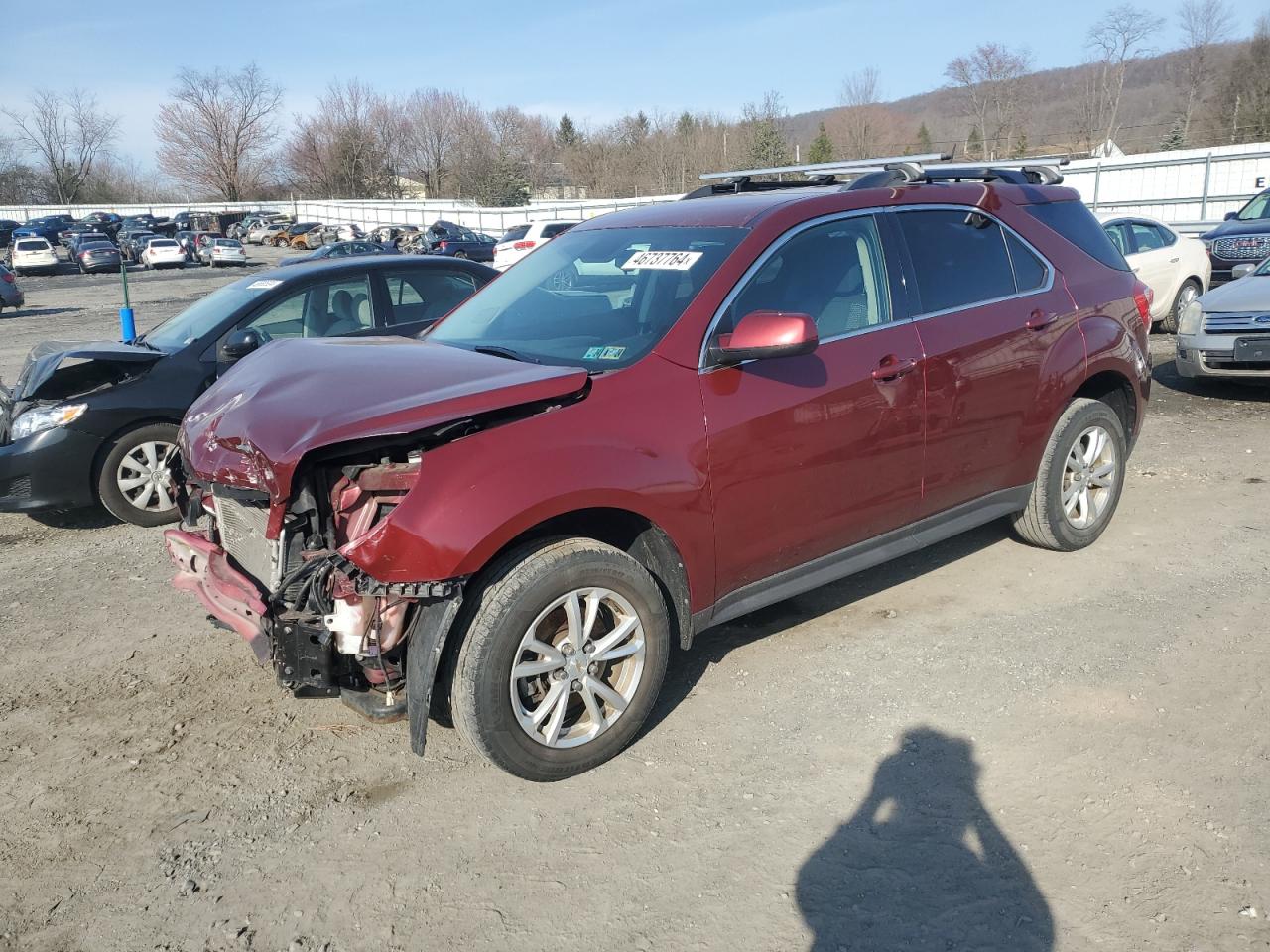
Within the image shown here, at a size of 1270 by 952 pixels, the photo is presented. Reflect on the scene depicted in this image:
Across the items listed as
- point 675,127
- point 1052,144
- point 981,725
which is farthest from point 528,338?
point 675,127

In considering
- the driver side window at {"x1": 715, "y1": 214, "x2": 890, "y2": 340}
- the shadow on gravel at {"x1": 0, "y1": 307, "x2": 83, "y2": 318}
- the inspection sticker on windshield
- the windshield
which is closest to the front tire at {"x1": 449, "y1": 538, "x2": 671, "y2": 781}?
the driver side window at {"x1": 715, "y1": 214, "x2": 890, "y2": 340}

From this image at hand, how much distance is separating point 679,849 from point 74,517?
5.66 metres

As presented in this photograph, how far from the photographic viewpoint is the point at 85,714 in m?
4.10

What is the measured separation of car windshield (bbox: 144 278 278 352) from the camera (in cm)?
697

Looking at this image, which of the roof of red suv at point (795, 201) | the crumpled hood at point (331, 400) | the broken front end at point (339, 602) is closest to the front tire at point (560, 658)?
the broken front end at point (339, 602)

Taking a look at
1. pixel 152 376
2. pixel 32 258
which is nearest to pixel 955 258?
pixel 152 376

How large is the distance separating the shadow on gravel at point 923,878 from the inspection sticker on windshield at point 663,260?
205 cm

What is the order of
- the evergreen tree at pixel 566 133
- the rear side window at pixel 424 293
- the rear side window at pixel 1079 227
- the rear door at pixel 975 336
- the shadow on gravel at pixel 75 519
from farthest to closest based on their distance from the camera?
the evergreen tree at pixel 566 133 → the rear side window at pixel 424 293 → the shadow on gravel at pixel 75 519 → the rear side window at pixel 1079 227 → the rear door at pixel 975 336

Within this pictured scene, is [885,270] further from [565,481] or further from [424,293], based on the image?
[424,293]

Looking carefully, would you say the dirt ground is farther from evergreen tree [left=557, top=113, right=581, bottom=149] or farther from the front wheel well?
evergreen tree [left=557, top=113, right=581, bottom=149]

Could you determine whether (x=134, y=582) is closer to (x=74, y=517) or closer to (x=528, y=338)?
(x=74, y=517)

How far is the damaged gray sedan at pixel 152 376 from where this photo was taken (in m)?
6.27

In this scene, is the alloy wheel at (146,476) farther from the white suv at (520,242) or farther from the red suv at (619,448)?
the white suv at (520,242)

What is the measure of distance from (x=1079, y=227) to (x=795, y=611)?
8.49ft
